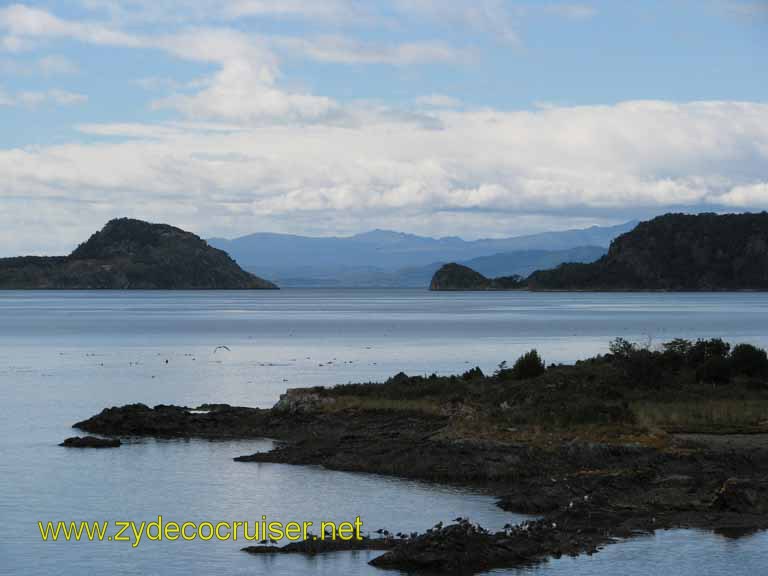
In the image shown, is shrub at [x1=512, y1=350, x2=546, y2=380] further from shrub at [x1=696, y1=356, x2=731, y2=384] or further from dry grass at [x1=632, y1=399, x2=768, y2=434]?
dry grass at [x1=632, y1=399, x2=768, y2=434]

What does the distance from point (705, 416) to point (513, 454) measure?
800 cm

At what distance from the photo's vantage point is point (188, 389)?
6009 cm

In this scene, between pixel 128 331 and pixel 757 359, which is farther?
pixel 128 331

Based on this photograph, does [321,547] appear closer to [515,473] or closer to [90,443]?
[515,473]

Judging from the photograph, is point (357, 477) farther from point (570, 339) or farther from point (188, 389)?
point (570, 339)

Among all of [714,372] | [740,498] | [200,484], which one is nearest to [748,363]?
[714,372]

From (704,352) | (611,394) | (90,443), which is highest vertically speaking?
(704,352)

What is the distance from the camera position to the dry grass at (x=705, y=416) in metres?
35.3

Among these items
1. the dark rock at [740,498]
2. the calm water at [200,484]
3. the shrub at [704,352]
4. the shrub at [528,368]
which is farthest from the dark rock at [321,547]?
the shrub at [704,352]

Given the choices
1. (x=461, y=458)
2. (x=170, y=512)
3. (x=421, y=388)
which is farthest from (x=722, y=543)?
(x=421, y=388)

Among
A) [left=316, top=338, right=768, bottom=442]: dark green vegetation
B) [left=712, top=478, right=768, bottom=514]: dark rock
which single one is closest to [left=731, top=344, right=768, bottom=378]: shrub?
[left=316, top=338, right=768, bottom=442]: dark green vegetation

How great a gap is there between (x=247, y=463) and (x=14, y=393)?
1092 inches

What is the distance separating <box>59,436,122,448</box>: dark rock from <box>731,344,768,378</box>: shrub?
23914 millimetres

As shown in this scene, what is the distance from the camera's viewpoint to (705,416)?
36781mm
